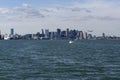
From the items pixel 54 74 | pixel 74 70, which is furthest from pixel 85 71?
pixel 54 74

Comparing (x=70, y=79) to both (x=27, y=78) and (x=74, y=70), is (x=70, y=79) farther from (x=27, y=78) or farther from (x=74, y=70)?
(x=74, y=70)

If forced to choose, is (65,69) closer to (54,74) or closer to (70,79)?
(54,74)

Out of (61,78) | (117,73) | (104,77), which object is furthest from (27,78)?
(117,73)

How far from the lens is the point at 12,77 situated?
44.8 meters

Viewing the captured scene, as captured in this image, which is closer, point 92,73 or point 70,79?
point 70,79

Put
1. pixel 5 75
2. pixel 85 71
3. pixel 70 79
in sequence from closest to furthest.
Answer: pixel 70 79 → pixel 5 75 → pixel 85 71

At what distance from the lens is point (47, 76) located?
45.4 meters

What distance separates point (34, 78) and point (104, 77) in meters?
8.15

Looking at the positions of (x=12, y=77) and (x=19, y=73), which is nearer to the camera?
(x=12, y=77)

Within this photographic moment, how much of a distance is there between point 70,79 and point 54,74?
4519mm

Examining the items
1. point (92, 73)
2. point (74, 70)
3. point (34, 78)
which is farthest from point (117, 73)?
point (34, 78)

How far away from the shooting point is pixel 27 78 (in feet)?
143

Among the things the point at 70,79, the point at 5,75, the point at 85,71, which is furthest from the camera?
the point at 85,71

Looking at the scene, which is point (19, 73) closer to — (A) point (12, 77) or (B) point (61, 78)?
(A) point (12, 77)
